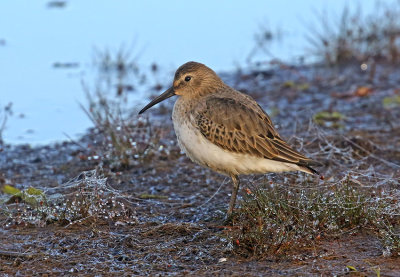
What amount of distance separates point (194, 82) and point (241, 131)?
0.75 metres

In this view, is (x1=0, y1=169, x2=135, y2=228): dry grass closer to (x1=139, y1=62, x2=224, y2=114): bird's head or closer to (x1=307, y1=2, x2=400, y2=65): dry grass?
(x1=139, y1=62, x2=224, y2=114): bird's head

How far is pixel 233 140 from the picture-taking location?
20.4 ft

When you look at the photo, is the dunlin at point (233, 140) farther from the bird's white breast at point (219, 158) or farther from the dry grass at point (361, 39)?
the dry grass at point (361, 39)

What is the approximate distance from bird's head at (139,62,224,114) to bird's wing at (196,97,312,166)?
0.32 metres

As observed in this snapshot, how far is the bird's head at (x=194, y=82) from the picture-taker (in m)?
6.71

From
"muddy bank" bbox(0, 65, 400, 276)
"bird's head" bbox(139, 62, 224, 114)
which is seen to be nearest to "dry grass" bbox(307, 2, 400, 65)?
"muddy bank" bbox(0, 65, 400, 276)

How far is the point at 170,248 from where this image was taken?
5.65m

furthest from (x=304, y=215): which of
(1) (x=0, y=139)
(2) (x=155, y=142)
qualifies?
(1) (x=0, y=139)

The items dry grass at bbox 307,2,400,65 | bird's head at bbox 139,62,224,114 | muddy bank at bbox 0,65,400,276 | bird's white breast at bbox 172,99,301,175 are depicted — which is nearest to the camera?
muddy bank at bbox 0,65,400,276

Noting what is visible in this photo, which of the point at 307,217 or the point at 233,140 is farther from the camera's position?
the point at 233,140

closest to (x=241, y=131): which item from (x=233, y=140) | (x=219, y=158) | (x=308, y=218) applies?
(x=233, y=140)

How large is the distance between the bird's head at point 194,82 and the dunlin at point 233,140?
0.76 feet

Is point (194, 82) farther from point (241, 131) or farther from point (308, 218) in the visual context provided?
point (308, 218)

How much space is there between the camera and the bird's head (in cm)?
671
